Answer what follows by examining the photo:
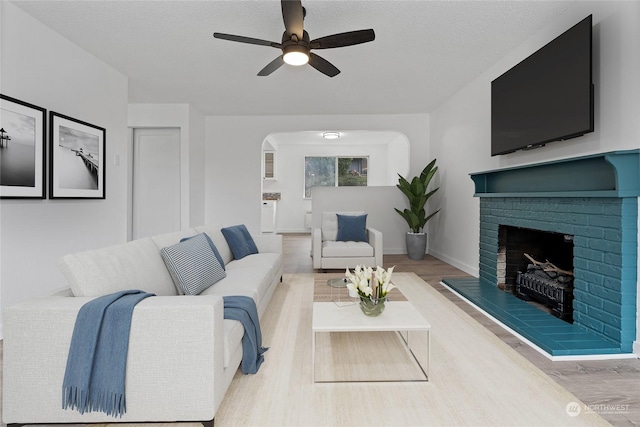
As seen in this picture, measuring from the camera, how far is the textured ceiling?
2803 millimetres

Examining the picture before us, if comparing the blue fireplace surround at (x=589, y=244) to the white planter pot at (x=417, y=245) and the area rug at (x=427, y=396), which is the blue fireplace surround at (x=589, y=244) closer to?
the area rug at (x=427, y=396)

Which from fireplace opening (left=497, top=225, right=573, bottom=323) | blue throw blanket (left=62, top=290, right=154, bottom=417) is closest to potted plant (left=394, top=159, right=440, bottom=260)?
fireplace opening (left=497, top=225, right=573, bottom=323)

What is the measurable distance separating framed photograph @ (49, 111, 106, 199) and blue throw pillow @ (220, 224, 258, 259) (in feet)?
4.73

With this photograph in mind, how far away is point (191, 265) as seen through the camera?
233 cm

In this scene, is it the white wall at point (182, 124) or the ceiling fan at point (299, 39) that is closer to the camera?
the ceiling fan at point (299, 39)

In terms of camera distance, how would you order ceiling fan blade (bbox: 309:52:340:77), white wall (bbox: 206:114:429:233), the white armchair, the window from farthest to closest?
the window
white wall (bbox: 206:114:429:233)
the white armchair
ceiling fan blade (bbox: 309:52:340:77)

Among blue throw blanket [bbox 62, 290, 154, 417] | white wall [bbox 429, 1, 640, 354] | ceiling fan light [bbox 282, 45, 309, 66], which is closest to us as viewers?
blue throw blanket [bbox 62, 290, 154, 417]

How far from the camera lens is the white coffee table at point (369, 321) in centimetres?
193

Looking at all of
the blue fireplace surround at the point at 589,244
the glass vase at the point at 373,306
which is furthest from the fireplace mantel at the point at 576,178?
the glass vase at the point at 373,306

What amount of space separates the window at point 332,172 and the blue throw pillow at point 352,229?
5002 millimetres

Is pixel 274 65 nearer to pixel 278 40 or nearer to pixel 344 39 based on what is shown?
pixel 278 40

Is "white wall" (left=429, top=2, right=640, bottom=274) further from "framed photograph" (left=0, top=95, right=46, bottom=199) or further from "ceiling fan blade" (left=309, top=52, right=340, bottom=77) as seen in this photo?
"framed photograph" (left=0, top=95, right=46, bottom=199)

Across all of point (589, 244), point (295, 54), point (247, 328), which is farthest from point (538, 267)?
point (295, 54)

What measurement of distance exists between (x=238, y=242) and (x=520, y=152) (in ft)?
10.3
